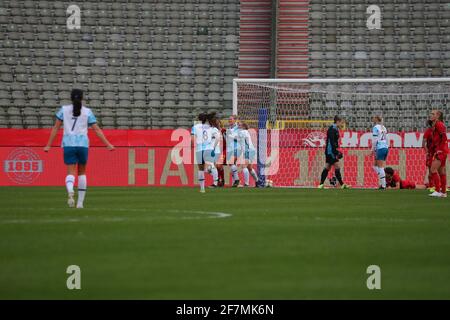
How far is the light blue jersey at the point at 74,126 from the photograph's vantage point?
16078 millimetres

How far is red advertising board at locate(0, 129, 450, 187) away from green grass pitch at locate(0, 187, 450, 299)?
14.2 meters

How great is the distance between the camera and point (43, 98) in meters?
35.3

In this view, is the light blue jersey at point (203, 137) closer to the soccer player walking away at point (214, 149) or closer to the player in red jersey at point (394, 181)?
the soccer player walking away at point (214, 149)

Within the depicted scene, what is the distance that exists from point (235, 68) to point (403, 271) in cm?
2939

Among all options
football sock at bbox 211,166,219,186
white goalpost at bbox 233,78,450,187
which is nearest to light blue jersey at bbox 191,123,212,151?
football sock at bbox 211,166,219,186

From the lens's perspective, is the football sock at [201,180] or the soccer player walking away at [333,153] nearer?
the football sock at [201,180]

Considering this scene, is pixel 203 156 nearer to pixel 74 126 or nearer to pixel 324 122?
pixel 324 122

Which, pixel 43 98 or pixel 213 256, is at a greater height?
pixel 43 98

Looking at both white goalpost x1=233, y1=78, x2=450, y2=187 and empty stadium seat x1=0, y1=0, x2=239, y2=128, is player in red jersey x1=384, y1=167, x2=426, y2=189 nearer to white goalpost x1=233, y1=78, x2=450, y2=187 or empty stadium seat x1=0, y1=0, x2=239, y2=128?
white goalpost x1=233, y1=78, x2=450, y2=187

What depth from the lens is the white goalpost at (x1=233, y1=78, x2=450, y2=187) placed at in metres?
30.2

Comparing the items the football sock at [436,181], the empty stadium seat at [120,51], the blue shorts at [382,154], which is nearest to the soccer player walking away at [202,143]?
the blue shorts at [382,154]

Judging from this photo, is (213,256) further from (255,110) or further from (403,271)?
(255,110)

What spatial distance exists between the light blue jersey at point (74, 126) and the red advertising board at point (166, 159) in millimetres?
14144
